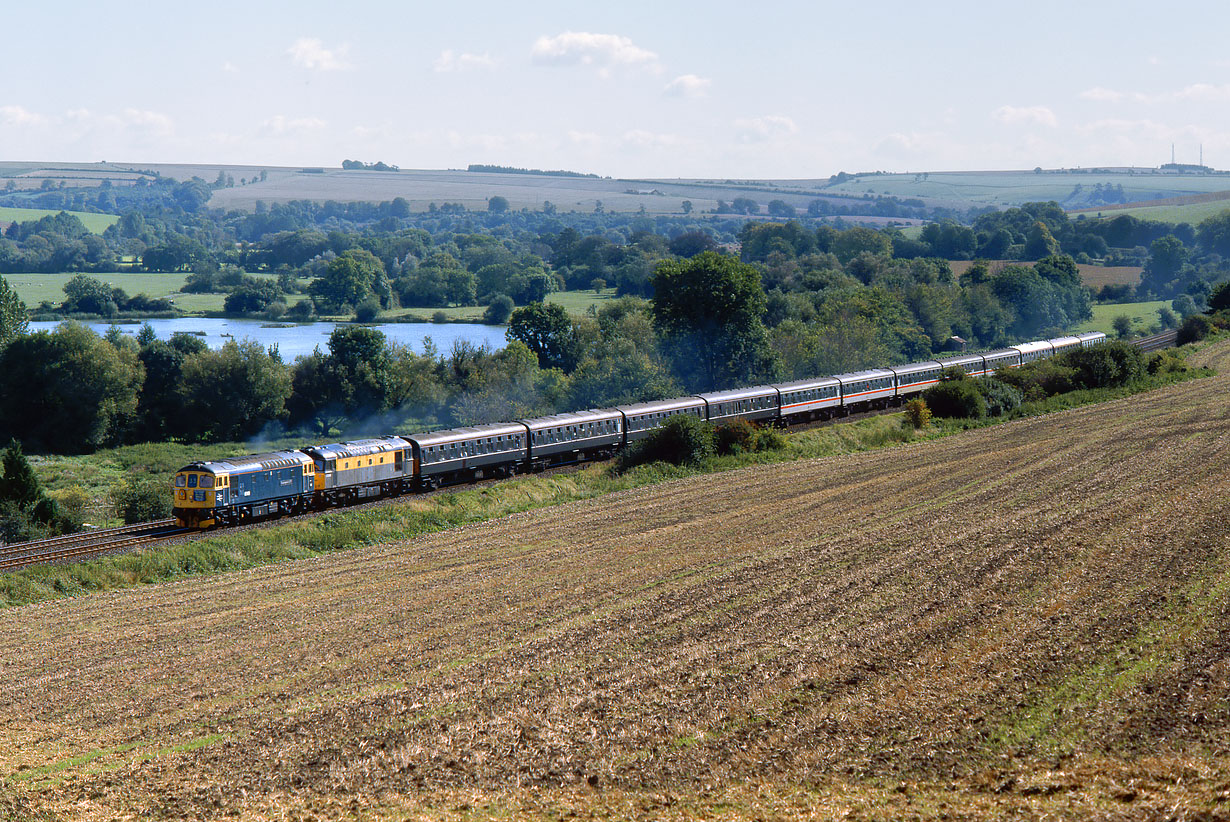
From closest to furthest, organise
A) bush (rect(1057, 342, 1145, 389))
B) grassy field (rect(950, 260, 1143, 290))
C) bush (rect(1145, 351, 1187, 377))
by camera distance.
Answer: bush (rect(1057, 342, 1145, 389)) → bush (rect(1145, 351, 1187, 377)) → grassy field (rect(950, 260, 1143, 290))

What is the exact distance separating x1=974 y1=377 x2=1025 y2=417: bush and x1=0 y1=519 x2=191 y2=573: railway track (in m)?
47.3

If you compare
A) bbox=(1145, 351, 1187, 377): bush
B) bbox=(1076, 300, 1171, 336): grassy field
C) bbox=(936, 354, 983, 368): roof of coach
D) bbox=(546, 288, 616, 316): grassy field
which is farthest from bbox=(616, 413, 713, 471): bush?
bbox=(546, 288, 616, 316): grassy field

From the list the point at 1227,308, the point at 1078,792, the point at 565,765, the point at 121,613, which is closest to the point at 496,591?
the point at 121,613

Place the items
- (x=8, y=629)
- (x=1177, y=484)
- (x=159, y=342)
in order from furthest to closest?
(x=159, y=342), (x=1177, y=484), (x=8, y=629)

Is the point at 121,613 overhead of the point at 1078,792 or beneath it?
beneath

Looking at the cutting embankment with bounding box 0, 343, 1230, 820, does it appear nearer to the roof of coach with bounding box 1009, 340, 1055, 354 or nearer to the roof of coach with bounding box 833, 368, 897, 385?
the roof of coach with bounding box 833, 368, 897, 385

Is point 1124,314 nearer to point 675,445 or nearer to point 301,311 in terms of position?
point 675,445

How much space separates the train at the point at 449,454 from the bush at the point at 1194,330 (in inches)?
1900

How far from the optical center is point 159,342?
94750mm

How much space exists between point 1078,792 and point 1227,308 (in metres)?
116

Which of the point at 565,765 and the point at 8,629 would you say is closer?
the point at 565,765

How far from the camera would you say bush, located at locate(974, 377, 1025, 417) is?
6619 cm

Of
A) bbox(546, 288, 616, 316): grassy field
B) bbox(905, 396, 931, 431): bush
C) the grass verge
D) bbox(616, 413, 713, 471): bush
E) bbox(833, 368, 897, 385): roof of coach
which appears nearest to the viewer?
the grass verge

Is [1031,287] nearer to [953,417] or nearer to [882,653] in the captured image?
→ [953,417]
